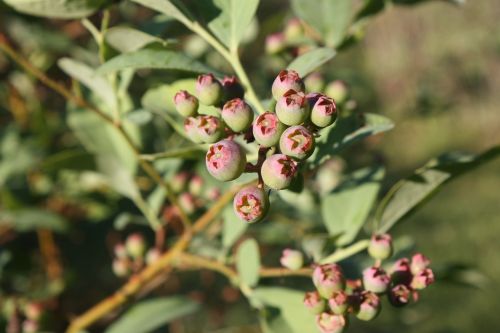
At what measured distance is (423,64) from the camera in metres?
8.06

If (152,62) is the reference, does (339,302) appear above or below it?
below

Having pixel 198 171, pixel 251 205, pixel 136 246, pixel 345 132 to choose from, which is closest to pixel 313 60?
pixel 345 132

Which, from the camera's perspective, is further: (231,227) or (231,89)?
(231,227)

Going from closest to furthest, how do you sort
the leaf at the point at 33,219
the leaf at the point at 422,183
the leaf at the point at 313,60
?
the leaf at the point at 313,60 → the leaf at the point at 422,183 → the leaf at the point at 33,219

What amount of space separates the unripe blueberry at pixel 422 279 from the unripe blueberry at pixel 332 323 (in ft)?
0.41

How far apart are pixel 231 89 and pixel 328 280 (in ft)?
0.83

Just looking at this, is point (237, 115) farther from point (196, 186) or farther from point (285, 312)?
point (196, 186)

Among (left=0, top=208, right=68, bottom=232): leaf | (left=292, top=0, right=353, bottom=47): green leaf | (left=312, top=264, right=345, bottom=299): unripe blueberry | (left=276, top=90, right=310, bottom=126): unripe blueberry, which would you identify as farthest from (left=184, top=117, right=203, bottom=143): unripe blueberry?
(left=0, top=208, right=68, bottom=232): leaf

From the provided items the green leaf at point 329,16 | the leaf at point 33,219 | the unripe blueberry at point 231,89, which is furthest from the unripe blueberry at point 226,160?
the leaf at point 33,219

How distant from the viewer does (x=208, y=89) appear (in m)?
0.67

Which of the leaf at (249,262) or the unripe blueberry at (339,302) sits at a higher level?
the leaf at (249,262)

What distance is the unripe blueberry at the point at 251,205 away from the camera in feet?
1.98

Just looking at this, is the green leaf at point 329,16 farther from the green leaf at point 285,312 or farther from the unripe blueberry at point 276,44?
the green leaf at point 285,312

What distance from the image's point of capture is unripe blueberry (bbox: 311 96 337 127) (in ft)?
2.03
